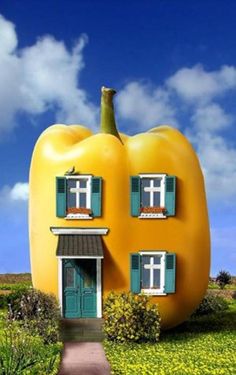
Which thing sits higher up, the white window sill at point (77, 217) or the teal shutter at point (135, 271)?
the white window sill at point (77, 217)

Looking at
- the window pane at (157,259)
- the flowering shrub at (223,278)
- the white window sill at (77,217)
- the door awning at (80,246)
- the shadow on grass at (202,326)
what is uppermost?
the white window sill at (77,217)

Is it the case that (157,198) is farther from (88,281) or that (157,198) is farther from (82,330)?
(82,330)

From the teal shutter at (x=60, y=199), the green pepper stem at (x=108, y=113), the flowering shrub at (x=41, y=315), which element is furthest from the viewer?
the green pepper stem at (x=108, y=113)

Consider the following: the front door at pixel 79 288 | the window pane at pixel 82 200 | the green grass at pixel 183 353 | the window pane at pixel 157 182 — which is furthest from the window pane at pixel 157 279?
the window pane at pixel 82 200

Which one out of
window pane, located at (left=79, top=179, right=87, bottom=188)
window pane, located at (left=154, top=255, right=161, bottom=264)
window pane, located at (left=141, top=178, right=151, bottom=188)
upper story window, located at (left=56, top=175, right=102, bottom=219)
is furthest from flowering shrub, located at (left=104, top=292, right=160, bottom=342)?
window pane, located at (left=79, top=179, right=87, bottom=188)

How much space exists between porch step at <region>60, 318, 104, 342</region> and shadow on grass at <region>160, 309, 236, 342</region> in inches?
93.2

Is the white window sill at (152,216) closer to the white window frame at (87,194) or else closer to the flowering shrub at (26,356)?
the white window frame at (87,194)

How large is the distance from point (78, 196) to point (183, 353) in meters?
6.61

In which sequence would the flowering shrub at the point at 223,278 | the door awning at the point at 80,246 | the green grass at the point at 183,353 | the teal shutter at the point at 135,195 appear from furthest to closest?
the flowering shrub at the point at 223,278 → the teal shutter at the point at 135,195 → the door awning at the point at 80,246 → the green grass at the point at 183,353

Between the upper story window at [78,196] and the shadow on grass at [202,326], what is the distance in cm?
537

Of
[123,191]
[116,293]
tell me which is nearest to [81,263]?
[116,293]

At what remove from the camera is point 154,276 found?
20.0 m

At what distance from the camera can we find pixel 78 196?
2014cm

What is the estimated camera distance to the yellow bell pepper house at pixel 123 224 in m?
19.7
